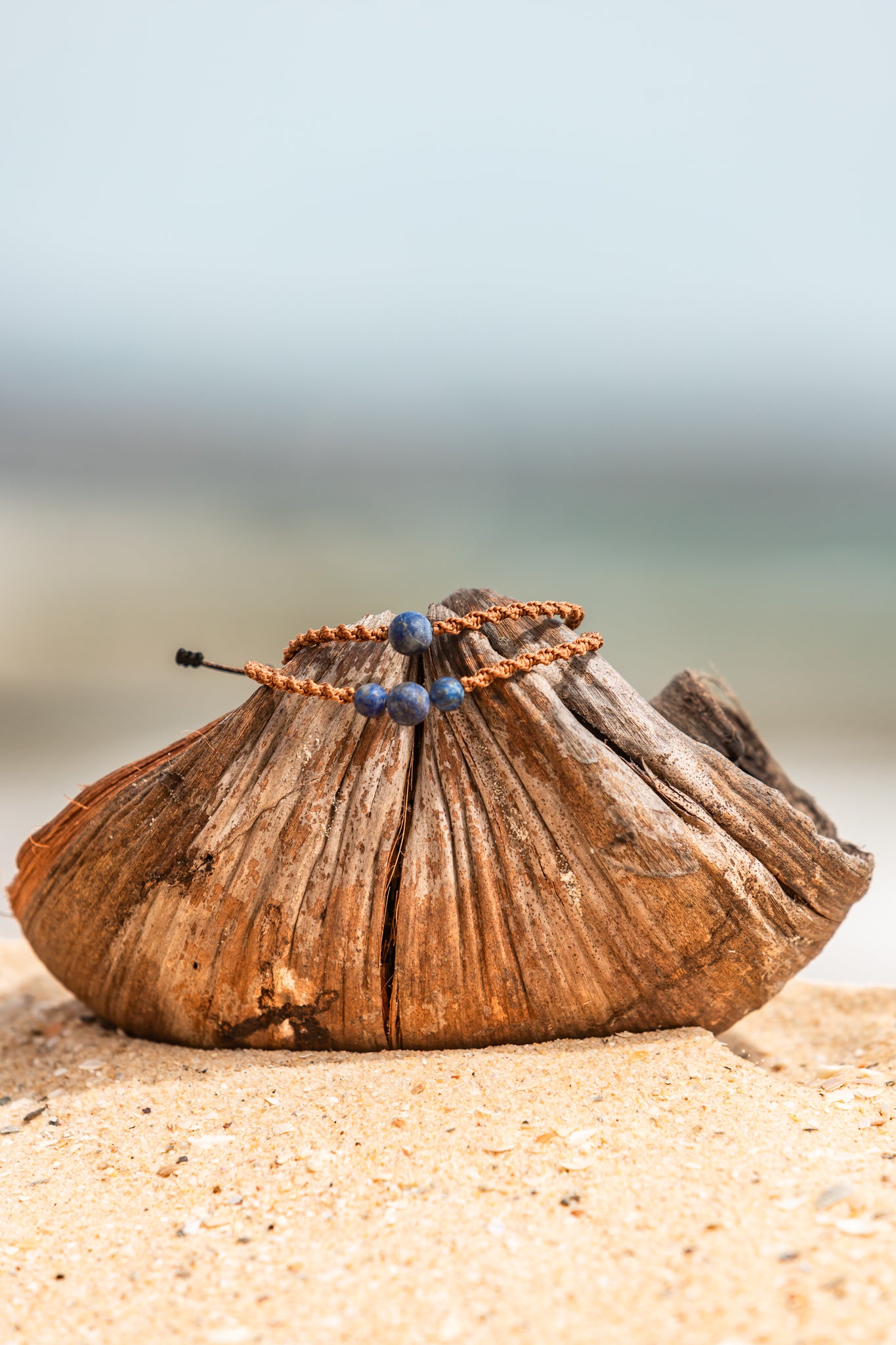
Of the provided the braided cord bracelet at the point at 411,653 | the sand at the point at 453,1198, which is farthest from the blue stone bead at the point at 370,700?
the sand at the point at 453,1198

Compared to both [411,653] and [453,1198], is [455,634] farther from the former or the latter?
[453,1198]

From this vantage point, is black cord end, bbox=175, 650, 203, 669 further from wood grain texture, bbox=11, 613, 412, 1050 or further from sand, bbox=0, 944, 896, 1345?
sand, bbox=0, 944, 896, 1345

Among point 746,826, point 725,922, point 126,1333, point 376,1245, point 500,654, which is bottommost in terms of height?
point 126,1333

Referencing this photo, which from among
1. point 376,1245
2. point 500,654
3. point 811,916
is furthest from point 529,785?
point 376,1245

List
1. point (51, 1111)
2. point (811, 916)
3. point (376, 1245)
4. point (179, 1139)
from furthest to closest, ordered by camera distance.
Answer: point (811, 916) < point (51, 1111) < point (179, 1139) < point (376, 1245)

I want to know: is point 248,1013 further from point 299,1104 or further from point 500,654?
point 500,654

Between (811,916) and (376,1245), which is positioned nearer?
(376,1245)
